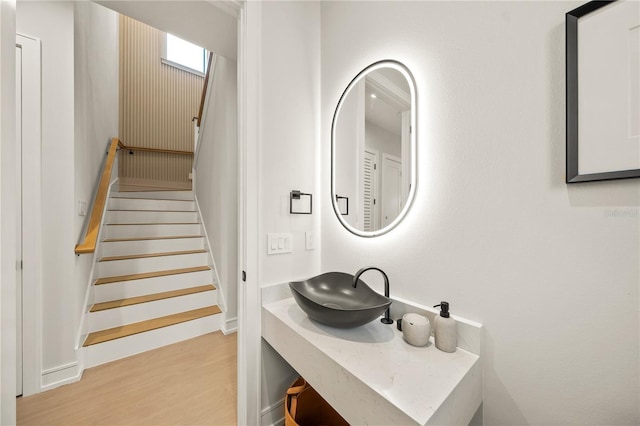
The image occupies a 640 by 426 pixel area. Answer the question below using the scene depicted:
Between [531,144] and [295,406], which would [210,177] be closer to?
[295,406]

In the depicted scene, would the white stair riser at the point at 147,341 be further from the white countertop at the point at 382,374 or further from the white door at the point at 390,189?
the white door at the point at 390,189

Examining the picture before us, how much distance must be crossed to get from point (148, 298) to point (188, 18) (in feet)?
7.60

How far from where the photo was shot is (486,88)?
2.79 feet

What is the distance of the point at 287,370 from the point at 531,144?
156 centimetres

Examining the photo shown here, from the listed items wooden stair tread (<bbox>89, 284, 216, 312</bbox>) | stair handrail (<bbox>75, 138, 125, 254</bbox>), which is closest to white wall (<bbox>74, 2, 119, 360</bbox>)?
stair handrail (<bbox>75, 138, 125, 254</bbox>)

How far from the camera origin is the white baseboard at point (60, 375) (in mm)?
1578

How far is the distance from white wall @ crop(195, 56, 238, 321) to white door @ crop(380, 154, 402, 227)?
5.55ft

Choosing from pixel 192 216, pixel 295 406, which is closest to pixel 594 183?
pixel 295 406

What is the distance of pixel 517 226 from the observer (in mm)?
786

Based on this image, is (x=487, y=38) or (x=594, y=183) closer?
(x=594, y=183)

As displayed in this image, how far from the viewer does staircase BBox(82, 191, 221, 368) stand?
6.54ft

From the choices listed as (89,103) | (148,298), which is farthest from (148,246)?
(89,103)

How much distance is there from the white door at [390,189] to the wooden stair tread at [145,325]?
2.13 metres

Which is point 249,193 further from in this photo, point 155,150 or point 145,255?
point 155,150
